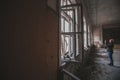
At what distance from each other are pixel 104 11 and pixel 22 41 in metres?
8.33

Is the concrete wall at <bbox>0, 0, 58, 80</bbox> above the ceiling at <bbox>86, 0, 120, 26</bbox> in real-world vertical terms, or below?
below

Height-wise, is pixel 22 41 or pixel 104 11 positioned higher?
pixel 104 11

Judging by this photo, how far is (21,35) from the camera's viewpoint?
2.73ft

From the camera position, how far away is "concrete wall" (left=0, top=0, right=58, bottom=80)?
709 mm

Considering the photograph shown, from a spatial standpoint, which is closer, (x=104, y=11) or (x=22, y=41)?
(x=22, y=41)

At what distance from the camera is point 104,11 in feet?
27.2

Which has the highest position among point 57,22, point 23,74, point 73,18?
point 73,18

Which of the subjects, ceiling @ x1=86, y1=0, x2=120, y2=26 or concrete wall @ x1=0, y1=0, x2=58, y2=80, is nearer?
concrete wall @ x1=0, y1=0, x2=58, y2=80

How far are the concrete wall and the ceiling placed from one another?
637cm

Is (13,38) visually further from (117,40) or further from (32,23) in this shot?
(117,40)

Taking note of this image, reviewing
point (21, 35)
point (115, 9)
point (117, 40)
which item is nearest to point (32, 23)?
point (21, 35)

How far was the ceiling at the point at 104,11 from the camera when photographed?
286 inches

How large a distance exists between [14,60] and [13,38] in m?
0.13

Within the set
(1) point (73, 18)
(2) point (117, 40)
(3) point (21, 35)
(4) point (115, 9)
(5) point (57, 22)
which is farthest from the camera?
(2) point (117, 40)
